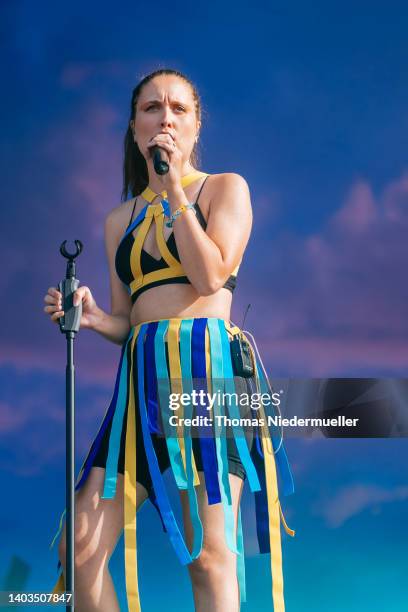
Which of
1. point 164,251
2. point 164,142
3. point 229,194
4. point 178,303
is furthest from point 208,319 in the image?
point 164,142

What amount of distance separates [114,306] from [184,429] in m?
0.37

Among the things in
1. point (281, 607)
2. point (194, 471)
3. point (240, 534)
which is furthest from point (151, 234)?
point (281, 607)

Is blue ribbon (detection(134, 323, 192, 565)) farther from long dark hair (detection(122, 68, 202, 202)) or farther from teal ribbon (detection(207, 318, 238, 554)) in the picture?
long dark hair (detection(122, 68, 202, 202))

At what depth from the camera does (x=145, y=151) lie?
7.23 ft

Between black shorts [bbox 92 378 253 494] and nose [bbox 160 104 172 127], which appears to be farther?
nose [bbox 160 104 172 127]

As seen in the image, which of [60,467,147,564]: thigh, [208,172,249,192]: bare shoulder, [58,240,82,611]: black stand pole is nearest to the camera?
[58,240,82,611]: black stand pole

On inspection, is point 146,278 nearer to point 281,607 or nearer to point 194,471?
point 194,471

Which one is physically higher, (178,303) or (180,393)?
(178,303)

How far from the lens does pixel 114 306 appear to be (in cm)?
227

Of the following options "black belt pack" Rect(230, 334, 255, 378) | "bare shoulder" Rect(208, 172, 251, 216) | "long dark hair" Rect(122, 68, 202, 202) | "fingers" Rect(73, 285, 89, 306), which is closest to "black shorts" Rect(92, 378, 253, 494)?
"black belt pack" Rect(230, 334, 255, 378)

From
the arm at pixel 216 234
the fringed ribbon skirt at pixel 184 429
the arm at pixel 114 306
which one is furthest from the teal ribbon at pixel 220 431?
the arm at pixel 114 306

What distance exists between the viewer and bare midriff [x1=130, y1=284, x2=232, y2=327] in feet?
6.91

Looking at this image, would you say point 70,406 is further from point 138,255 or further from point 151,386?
point 138,255

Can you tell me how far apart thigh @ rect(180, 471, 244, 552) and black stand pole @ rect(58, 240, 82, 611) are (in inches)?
10.1
